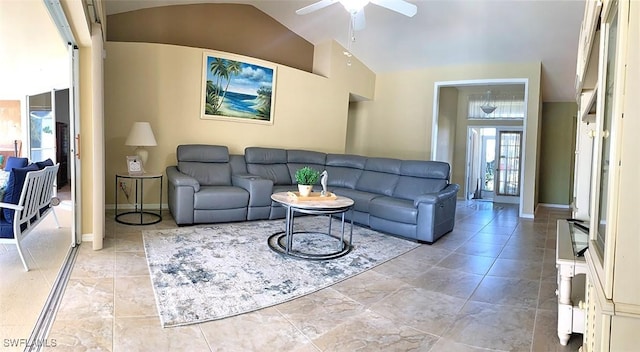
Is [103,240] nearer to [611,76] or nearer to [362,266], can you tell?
[362,266]

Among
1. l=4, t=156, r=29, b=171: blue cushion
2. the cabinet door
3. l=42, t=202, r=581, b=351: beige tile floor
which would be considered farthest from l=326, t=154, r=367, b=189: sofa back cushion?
the cabinet door

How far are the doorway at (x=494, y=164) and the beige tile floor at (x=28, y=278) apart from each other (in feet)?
26.6

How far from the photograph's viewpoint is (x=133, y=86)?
202 inches

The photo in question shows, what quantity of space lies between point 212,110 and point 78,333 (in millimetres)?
4233

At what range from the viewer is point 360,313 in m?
2.34

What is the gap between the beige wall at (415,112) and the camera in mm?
6250

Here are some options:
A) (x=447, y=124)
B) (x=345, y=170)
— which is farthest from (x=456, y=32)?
(x=447, y=124)

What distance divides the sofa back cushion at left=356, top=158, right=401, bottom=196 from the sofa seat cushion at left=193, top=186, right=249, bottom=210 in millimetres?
1816

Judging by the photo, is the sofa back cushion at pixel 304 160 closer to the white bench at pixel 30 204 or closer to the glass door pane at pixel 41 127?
the white bench at pixel 30 204

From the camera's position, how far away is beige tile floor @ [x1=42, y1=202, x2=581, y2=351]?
1953 millimetres

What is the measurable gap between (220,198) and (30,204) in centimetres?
188

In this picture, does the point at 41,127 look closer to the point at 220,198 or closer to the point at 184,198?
the point at 184,198

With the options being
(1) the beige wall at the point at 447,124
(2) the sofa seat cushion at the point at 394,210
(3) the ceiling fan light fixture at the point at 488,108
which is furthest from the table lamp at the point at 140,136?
(3) the ceiling fan light fixture at the point at 488,108

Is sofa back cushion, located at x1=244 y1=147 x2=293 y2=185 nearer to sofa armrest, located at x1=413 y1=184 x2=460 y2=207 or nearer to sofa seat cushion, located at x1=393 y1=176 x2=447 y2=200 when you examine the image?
sofa seat cushion, located at x1=393 y1=176 x2=447 y2=200
